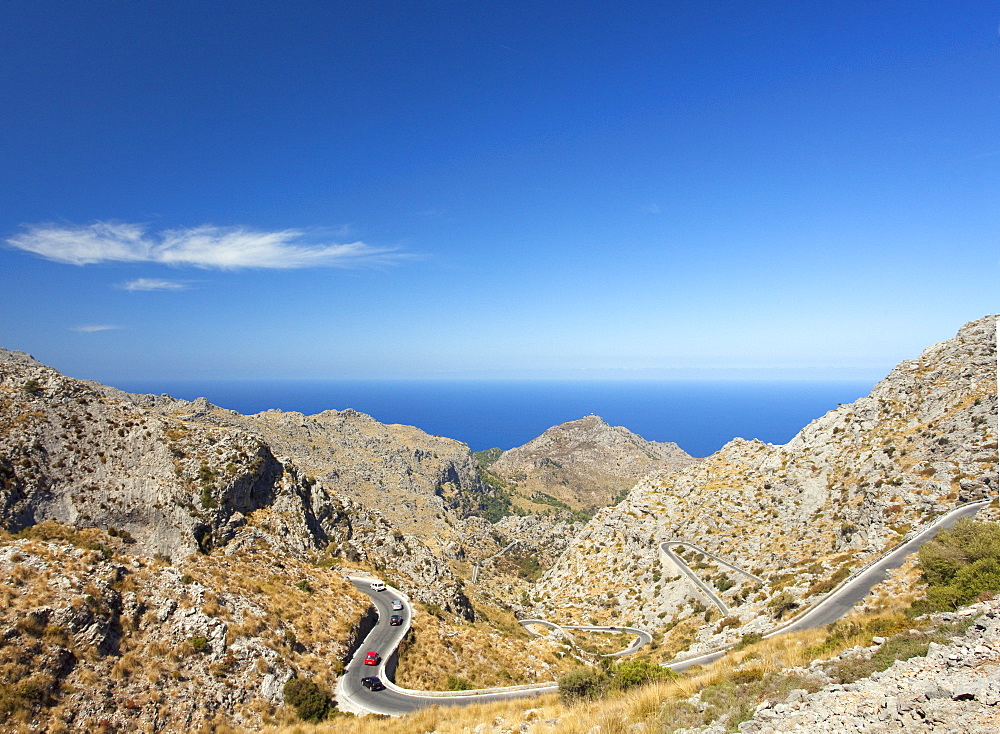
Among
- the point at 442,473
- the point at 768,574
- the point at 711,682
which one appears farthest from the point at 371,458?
the point at 711,682

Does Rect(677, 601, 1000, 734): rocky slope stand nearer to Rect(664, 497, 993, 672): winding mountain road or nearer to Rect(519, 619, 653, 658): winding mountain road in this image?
Rect(664, 497, 993, 672): winding mountain road

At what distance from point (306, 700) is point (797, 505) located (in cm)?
5844

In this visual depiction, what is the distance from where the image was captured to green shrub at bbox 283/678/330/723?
21.0 meters

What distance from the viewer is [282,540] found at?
128ft

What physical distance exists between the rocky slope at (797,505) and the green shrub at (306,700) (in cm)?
2919

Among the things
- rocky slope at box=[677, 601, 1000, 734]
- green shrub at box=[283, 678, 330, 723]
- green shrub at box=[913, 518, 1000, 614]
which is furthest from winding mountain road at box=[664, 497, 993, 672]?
green shrub at box=[283, 678, 330, 723]

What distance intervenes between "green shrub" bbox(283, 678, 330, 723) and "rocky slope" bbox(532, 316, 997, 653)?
95.8 ft

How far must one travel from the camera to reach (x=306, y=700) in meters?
21.5

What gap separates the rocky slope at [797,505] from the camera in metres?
38.0

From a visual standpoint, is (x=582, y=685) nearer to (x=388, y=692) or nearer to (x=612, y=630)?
(x=388, y=692)

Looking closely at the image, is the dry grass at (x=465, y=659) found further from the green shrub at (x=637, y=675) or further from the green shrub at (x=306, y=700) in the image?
the green shrub at (x=637, y=675)

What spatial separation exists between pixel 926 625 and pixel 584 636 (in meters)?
45.2

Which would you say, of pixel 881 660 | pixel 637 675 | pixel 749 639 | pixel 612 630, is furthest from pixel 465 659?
pixel 612 630

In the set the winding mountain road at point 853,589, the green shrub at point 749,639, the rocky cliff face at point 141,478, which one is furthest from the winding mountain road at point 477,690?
the rocky cliff face at point 141,478
